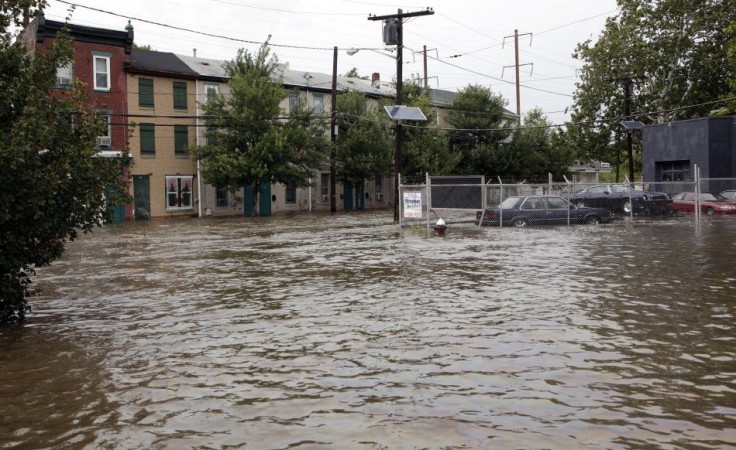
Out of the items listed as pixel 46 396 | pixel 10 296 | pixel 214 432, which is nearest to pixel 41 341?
A: pixel 10 296

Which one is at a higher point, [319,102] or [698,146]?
[319,102]

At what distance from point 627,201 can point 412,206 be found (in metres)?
11.5

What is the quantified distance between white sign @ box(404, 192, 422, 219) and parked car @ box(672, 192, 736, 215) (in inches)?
528

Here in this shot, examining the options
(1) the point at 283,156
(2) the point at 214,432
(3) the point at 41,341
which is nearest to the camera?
(2) the point at 214,432

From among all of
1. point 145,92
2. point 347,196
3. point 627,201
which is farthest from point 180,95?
point 627,201

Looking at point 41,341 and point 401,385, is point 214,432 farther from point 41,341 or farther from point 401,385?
point 41,341

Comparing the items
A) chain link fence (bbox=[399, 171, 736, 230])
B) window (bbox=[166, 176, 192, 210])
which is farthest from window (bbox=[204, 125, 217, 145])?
chain link fence (bbox=[399, 171, 736, 230])

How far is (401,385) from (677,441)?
2567 millimetres

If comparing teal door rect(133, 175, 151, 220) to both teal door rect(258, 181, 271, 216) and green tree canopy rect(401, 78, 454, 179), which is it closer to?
teal door rect(258, 181, 271, 216)

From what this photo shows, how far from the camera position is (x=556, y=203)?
28797mm

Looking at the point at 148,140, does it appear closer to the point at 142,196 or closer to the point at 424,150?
the point at 142,196

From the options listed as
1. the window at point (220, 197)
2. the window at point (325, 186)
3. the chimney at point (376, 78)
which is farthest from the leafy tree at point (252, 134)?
the chimney at point (376, 78)

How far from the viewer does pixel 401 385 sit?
7.02 meters

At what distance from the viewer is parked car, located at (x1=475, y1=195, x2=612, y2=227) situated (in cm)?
2812
